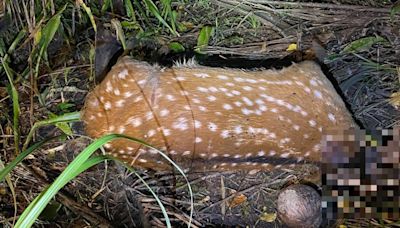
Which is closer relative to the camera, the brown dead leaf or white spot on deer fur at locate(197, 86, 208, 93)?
white spot on deer fur at locate(197, 86, 208, 93)

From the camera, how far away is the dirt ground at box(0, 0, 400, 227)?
253cm

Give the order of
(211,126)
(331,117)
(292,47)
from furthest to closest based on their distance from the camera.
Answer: (292,47), (331,117), (211,126)

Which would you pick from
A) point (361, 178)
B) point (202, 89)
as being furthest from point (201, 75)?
point (361, 178)

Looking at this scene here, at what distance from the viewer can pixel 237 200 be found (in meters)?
2.63

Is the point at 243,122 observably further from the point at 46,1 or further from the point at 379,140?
the point at 46,1

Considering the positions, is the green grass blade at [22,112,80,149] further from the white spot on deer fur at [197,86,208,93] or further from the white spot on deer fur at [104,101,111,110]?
the white spot on deer fur at [197,86,208,93]

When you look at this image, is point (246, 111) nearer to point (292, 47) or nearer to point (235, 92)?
point (235, 92)

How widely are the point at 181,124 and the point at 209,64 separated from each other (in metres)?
0.61

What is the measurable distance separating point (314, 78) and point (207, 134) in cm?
60

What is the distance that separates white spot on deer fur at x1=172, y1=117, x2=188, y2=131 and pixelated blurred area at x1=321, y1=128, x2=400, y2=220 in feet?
1.98

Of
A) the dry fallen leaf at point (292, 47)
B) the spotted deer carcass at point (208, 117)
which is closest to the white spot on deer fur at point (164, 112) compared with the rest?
the spotted deer carcass at point (208, 117)

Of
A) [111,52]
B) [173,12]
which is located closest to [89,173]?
[111,52]

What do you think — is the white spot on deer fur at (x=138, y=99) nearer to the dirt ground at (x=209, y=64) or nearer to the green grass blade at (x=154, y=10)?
the dirt ground at (x=209, y=64)

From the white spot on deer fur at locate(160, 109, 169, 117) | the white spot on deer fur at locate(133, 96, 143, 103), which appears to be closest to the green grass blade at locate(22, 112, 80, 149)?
the white spot on deer fur at locate(133, 96, 143, 103)
